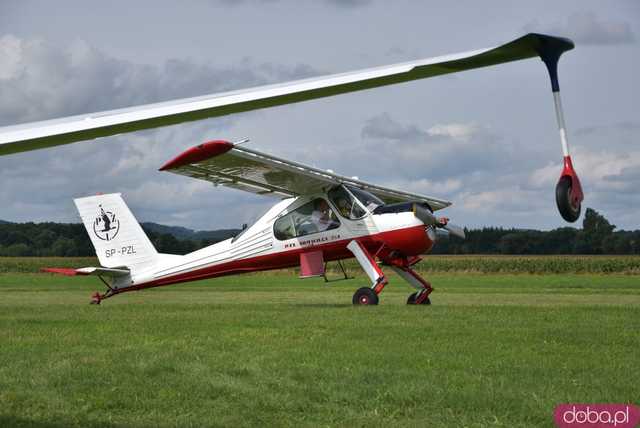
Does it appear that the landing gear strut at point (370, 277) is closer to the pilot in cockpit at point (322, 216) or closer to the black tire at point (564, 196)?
the pilot in cockpit at point (322, 216)

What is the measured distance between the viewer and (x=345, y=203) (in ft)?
51.3

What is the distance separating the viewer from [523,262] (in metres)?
45.7

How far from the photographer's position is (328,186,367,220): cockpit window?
15.5m

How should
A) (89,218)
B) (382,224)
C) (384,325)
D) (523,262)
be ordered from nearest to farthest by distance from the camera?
(384,325) → (382,224) → (89,218) → (523,262)

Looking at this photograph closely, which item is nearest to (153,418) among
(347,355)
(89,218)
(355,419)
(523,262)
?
(355,419)

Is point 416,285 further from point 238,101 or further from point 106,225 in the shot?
point 238,101

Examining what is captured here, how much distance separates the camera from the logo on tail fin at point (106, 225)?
18.5 m

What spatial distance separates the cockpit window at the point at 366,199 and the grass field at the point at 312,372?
4.96 meters

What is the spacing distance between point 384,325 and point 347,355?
2814 mm

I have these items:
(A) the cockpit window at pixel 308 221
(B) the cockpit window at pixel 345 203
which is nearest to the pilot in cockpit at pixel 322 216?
(A) the cockpit window at pixel 308 221

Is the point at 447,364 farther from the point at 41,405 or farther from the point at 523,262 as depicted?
the point at 523,262

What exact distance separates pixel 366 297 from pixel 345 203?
1.94m

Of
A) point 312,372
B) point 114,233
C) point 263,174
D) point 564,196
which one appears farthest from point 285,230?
point 564,196

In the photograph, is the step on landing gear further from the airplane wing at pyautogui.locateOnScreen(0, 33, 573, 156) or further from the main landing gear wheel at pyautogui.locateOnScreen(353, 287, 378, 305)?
the airplane wing at pyautogui.locateOnScreen(0, 33, 573, 156)
